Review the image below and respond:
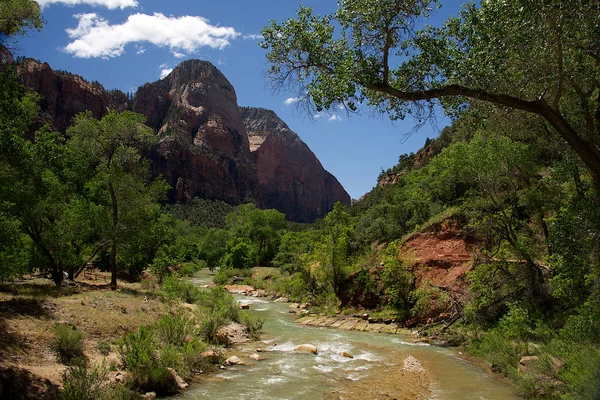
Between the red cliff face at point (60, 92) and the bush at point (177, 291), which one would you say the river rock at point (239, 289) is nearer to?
the bush at point (177, 291)

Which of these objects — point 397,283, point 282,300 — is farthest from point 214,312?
point 282,300

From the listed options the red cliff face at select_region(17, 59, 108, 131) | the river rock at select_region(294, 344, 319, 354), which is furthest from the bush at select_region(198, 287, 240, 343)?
the red cliff face at select_region(17, 59, 108, 131)

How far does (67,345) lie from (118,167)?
13147 mm

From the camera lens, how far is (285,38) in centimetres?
777

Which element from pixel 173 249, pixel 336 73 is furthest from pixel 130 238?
pixel 336 73

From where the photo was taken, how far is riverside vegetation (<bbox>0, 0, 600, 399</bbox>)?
7375 millimetres

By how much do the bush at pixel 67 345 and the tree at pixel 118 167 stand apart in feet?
34.8

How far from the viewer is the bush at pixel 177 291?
21922 millimetres

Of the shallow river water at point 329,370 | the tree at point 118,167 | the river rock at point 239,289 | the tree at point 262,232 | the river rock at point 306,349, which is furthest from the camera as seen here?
the tree at point 262,232

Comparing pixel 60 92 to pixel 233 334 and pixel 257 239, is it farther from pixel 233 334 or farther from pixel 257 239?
pixel 233 334

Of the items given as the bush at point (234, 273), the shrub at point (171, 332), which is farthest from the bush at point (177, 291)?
the bush at point (234, 273)

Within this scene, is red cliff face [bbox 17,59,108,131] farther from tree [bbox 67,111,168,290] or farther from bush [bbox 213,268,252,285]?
tree [bbox 67,111,168,290]

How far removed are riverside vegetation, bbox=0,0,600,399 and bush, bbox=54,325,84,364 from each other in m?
0.07

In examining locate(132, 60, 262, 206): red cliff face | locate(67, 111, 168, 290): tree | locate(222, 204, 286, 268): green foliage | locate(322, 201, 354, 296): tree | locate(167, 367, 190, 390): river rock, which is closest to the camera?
locate(167, 367, 190, 390): river rock
